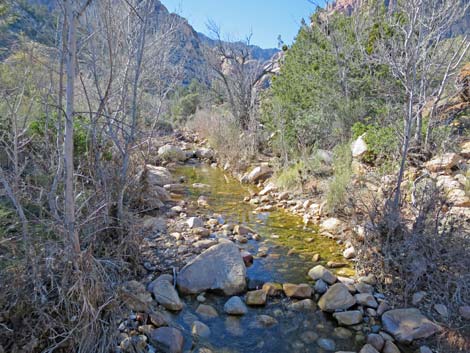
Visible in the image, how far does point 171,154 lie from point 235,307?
7.43 metres

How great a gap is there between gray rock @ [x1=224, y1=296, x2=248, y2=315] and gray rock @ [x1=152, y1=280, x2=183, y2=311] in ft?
1.38

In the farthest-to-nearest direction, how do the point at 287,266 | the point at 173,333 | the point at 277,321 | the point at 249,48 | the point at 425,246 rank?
the point at 249,48 → the point at 287,266 → the point at 425,246 → the point at 277,321 → the point at 173,333

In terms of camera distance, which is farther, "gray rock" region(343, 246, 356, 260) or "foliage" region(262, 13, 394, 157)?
"foliage" region(262, 13, 394, 157)

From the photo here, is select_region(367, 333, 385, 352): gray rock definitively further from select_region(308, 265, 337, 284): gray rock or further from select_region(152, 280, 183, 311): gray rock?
select_region(152, 280, 183, 311): gray rock

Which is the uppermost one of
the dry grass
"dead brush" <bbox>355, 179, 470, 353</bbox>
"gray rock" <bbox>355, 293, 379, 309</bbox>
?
the dry grass

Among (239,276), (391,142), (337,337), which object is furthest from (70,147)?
(391,142)

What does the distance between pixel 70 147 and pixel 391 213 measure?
2.90 m

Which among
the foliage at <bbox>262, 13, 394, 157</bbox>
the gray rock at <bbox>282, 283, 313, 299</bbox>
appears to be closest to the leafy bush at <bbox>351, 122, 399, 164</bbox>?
the foliage at <bbox>262, 13, 394, 157</bbox>

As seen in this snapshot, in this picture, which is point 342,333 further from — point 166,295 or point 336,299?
point 166,295

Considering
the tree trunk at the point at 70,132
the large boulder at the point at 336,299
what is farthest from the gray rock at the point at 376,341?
the tree trunk at the point at 70,132

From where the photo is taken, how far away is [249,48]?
13.4 meters

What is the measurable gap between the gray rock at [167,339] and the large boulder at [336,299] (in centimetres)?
133

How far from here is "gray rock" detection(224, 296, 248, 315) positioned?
2930 millimetres

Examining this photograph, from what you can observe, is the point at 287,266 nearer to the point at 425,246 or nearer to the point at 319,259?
the point at 319,259
